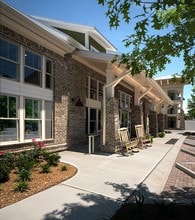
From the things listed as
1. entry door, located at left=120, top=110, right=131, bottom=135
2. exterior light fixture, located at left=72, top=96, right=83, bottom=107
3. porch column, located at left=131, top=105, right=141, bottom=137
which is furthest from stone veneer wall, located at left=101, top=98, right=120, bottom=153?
porch column, located at left=131, top=105, right=141, bottom=137

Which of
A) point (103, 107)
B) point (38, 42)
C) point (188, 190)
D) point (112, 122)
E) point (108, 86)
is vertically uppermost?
point (38, 42)

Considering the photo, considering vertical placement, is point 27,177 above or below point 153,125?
below

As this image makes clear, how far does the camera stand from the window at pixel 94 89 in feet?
52.0

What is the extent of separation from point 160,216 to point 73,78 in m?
10.3

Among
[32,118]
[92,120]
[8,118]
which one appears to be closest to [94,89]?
[92,120]

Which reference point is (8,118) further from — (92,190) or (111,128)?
(111,128)

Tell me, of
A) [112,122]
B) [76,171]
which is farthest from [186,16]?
[112,122]

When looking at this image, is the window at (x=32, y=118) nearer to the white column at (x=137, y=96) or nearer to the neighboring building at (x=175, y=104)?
the white column at (x=137, y=96)

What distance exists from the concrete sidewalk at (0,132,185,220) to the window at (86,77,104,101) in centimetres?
637

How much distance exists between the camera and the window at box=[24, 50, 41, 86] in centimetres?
1048

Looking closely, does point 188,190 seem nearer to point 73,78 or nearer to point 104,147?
point 104,147

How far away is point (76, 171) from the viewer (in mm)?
8211

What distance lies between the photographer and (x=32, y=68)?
35.5 ft

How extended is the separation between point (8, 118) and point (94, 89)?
8257 millimetres
